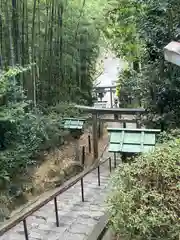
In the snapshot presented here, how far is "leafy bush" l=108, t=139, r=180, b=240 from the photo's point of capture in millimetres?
2189

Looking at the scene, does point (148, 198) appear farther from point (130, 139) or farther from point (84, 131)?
point (84, 131)

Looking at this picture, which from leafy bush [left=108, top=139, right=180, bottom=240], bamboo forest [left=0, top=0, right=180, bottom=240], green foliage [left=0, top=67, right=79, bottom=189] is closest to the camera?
leafy bush [left=108, top=139, right=180, bottom=240]

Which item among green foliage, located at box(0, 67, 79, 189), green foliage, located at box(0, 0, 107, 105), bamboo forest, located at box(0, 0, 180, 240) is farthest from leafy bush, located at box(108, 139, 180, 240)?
green foliage, located at box(0, 0, 107, 105)

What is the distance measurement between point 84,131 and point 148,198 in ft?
20.1

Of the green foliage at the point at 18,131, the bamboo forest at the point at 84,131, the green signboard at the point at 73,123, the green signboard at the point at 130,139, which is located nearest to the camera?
the bamboo forest at the point at 84,131

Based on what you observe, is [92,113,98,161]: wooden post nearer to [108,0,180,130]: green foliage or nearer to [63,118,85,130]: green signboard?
[63,118,85,130]: green signboard

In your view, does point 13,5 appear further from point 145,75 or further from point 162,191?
point 162,191

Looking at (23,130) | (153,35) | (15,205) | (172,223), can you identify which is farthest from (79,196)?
(172,223)

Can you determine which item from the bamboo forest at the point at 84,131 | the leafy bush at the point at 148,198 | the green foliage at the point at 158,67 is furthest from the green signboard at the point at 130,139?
the leafy bush at the point at 148,198

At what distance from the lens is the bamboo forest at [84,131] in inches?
94.9

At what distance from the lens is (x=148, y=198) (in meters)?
2.29

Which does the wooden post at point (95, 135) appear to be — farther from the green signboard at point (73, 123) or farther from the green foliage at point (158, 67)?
the green foliage at point (158, 67)

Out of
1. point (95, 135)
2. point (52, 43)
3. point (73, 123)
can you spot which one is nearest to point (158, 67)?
point (95, 135)

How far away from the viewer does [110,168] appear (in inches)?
249
